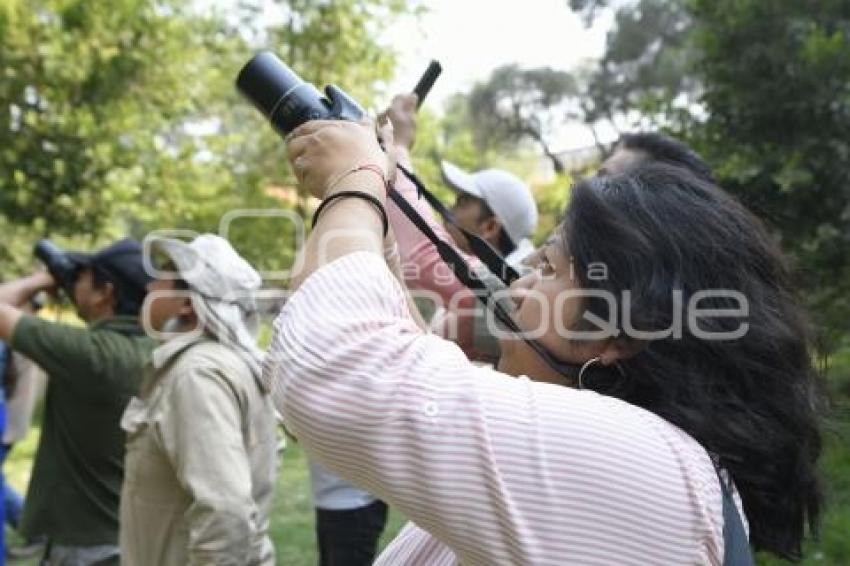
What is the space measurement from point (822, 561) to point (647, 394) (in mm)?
2849

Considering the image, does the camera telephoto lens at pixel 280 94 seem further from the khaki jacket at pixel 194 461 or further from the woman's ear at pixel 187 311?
the woman's ear at pixel 187 311

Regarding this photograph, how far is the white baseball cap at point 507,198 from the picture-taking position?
11.1 feet

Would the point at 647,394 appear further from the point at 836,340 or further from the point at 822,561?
the point at 836,340

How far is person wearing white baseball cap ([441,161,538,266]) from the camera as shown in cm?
339

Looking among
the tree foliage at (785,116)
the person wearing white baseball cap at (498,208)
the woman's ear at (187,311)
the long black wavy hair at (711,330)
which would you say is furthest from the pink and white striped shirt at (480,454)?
the tree foliage at (785,116)

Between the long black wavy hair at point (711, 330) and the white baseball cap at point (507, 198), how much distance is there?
7.28ft

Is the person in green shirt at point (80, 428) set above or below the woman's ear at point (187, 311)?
below

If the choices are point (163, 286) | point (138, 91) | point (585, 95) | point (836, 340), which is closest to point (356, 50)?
point (138, 91)

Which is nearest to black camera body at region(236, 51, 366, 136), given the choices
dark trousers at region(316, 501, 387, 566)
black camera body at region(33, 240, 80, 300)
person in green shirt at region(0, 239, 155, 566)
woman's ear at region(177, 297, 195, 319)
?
woman's ear at region(177, 297, 195, 319)

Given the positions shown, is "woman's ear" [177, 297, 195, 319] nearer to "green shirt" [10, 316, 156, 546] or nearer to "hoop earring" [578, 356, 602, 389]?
"green shirt" [10, 316, 156, 546]

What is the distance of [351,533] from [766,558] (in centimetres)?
169

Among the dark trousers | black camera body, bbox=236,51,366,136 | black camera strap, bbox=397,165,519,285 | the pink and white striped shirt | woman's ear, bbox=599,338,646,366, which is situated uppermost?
black camera body, bbox=236,51,366,136

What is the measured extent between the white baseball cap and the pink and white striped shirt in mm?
2445

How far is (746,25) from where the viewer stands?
5387 millimetres
